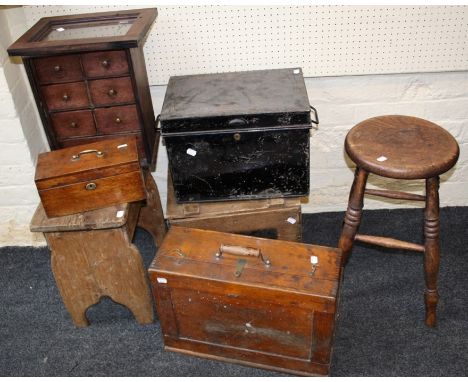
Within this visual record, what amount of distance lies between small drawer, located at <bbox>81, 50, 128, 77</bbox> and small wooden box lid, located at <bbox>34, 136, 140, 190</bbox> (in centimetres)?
27

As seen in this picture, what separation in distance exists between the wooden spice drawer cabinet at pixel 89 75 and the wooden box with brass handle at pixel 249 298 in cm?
50

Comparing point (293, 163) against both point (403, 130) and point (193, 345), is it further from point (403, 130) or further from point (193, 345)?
point (193, 345)

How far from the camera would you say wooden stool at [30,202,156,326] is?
1933 mm

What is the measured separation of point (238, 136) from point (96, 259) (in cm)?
75

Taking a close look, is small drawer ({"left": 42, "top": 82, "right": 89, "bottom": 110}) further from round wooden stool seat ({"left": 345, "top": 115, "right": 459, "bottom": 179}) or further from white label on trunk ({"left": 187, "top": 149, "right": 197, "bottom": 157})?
round wooden stool seat ({"left": 345, "top": 115, "right": 459, "bottom": 179})

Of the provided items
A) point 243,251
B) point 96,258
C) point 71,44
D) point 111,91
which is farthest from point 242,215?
point 71,44

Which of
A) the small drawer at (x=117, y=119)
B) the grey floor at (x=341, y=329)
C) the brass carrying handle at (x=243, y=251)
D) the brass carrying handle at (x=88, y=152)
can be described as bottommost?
the grey floor at (x=341, y=329)

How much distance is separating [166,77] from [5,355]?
1.43 meters

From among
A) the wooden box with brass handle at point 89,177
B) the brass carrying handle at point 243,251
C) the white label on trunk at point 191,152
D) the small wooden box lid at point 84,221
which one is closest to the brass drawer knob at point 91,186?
the wooden box with brass handle at point 89,177

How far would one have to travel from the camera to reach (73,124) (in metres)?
2.05

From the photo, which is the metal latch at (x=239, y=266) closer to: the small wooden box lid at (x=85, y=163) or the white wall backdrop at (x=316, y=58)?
the small wooden box lid at (x=85, y=163)

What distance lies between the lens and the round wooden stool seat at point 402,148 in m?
1.74

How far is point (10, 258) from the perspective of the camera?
2.67 m
